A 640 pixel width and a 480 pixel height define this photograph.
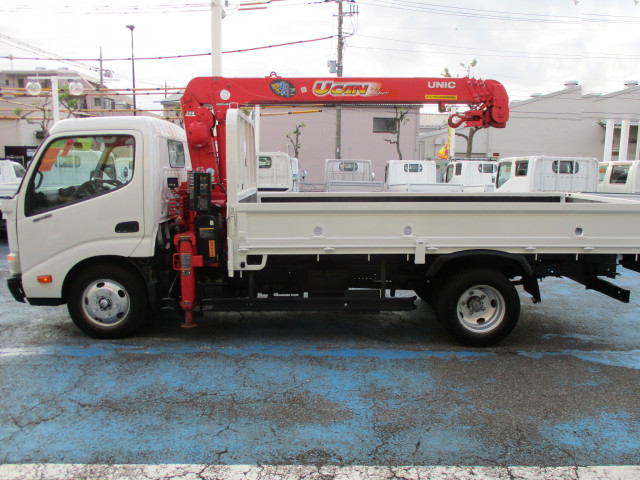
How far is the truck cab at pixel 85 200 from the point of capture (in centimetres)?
494

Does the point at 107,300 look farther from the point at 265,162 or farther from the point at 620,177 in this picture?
the point at 620,177

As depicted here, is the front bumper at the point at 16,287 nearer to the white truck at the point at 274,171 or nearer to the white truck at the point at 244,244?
the white truck at the point at 244,244

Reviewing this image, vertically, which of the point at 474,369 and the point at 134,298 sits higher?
the point at 134,298

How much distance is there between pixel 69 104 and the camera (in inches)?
1144

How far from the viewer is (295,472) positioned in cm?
309

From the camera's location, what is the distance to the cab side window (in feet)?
16.3

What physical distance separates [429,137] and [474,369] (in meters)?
38.2

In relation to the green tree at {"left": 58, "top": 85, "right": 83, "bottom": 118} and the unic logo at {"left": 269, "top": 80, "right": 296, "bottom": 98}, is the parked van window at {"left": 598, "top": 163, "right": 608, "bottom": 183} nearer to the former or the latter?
the unic logo at {"left": 269, "top": 80, "right": 296, "bottom": 98}

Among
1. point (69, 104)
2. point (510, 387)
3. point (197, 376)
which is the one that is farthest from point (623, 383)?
point (69, 104)

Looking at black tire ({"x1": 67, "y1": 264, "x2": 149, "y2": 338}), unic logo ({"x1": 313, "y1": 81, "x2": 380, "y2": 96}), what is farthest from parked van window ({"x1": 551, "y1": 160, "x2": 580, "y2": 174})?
black tire ({"x1": 67, "y1": 264, "x2": 149, "y2": 338})

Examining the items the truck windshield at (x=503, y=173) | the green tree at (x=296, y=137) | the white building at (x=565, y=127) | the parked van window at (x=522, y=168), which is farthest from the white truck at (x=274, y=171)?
the white building at (x=565, y=127)

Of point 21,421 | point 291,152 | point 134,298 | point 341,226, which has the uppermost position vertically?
point 291,152

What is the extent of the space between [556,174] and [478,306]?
38.0 feet

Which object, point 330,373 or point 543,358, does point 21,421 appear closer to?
point 330,373
